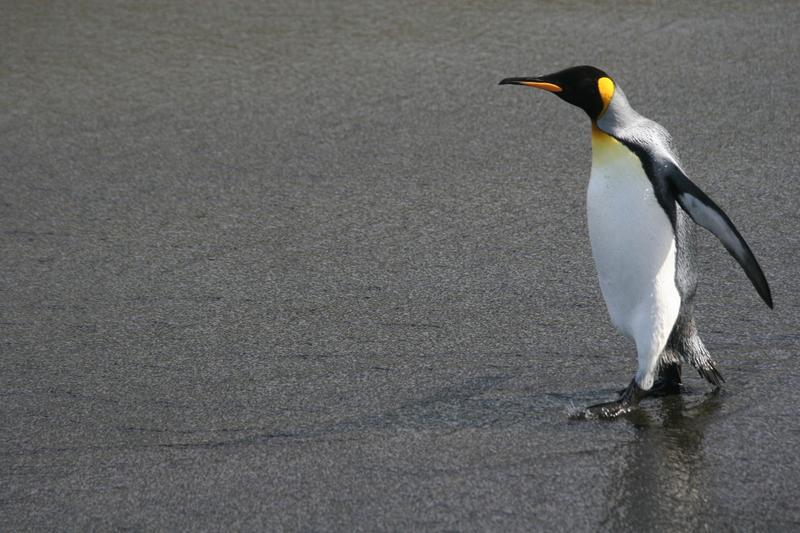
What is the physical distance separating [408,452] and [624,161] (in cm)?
83

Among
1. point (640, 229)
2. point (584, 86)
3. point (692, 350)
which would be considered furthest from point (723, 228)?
point (584, 86)

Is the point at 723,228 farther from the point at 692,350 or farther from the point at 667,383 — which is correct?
the point at 667,383

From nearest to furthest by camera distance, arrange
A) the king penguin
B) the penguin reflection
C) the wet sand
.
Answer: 1. the penguin reflection
2. the wet sand
3. the king penguin

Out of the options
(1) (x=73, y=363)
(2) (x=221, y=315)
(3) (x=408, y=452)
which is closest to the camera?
(3) (x=408, y=452)

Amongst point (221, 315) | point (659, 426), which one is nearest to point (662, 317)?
point (659, 426)

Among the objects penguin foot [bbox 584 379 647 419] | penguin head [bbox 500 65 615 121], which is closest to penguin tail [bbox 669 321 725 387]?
penguin foot [bbox 584 379 647 419]

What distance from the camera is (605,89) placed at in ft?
8.34

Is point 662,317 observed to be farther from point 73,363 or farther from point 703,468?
point 73,363

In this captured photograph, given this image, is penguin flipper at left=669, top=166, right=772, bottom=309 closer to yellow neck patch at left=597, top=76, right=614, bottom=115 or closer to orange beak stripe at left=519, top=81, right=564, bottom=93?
yellow neck patch at left=597, top=76, right=614, bottom=115

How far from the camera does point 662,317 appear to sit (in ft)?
8.32

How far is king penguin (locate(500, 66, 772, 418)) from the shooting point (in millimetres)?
2516

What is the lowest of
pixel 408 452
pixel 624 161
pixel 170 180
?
pixel 170 180

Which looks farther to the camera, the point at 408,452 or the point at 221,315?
the point at 221,315

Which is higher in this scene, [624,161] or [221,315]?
[624,161]
